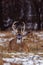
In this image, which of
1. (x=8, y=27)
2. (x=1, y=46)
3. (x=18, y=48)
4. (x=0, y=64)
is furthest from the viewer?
(x=8, y=27)

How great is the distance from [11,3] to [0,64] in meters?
6.55

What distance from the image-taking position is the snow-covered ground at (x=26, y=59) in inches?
244

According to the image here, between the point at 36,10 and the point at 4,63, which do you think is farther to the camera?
the point at 36,10

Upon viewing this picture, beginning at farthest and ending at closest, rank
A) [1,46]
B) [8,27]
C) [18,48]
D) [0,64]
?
[8,27]
[1,46]
[18,48]
[0,64]

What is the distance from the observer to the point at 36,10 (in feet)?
39.9

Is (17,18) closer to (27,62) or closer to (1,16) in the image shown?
(1,16)

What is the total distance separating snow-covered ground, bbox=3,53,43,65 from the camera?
6188 mm

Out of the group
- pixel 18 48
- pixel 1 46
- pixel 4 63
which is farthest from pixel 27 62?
pixel 1 46

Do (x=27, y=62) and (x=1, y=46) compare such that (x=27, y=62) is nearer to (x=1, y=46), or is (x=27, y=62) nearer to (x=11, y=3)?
(x=1, y=46)

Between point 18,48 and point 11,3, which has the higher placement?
point 11,3

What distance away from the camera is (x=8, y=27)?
12.0 m

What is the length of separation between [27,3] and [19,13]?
0.60 meters

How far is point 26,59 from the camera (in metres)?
6.49

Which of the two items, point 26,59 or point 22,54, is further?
point 22,54
